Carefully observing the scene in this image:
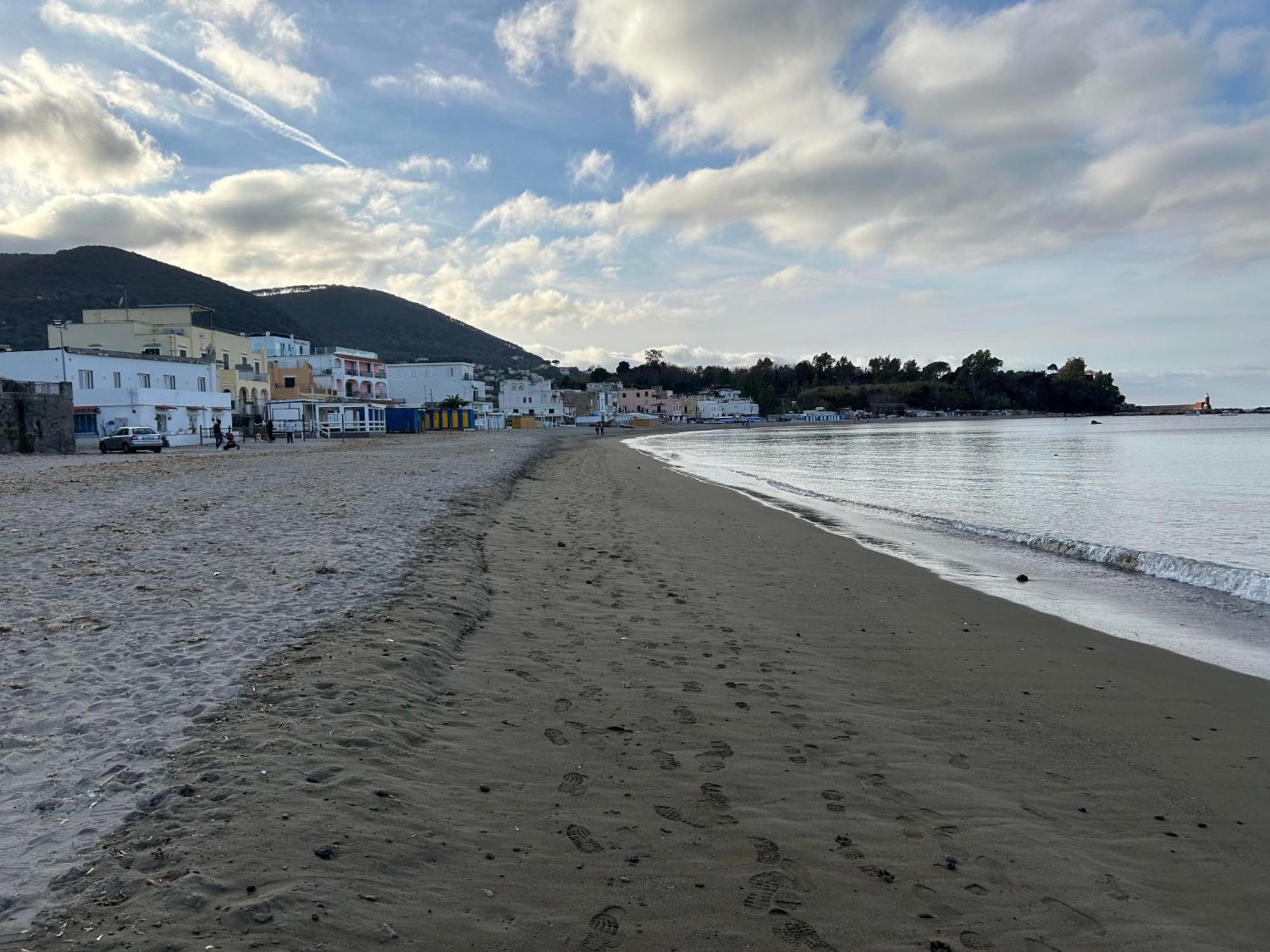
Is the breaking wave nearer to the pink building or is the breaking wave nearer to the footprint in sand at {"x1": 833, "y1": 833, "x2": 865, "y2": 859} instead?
the footprint in sand at {"x1": 833, "y1": 833, "x2": 865, "y2": 859}

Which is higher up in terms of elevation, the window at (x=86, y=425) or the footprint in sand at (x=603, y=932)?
the window at (x=86, y=425)

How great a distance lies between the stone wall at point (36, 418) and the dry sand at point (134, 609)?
885 inches

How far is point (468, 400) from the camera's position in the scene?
105 meters

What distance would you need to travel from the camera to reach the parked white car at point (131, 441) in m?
39.6

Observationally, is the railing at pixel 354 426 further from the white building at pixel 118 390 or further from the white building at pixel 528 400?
the white building at pixel 528 400

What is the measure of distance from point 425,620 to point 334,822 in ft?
11.7

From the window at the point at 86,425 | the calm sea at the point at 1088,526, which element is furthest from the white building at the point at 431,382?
the calm sea at the point at 1088,526

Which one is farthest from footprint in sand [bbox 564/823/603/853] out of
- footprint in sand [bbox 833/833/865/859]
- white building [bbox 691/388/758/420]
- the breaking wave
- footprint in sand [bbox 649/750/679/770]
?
white building [bbox 691/388/758/420]

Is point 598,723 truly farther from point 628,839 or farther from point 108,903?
point 108,903

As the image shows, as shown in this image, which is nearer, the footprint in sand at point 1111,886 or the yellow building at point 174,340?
the footprint in sand at point 1111,886

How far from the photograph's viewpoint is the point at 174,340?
210ft

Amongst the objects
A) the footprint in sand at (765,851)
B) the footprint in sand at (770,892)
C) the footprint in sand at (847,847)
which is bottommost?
the footprint in sand at (847,847)

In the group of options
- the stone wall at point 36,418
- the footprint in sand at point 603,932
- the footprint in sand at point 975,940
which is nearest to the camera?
the footprint in sand at point 603,932

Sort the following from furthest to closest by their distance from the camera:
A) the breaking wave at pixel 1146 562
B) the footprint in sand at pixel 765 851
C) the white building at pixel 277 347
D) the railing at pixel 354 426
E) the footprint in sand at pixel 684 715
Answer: the white building at pixel 277 347 → the railing at pixel 354 426 → the breaking wave at pixel 1146 562 → the footprint in sand at pixel 684 715 → the footprint in sand at pixel 765 851
